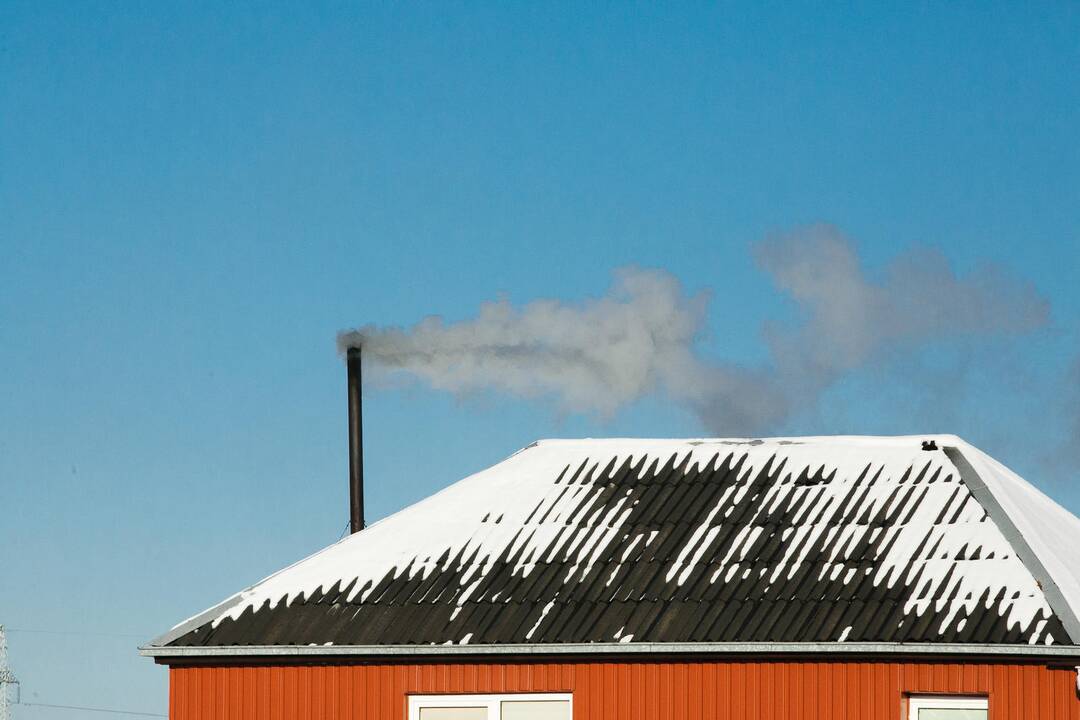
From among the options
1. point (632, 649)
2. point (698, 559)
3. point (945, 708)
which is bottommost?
point (945, 708)

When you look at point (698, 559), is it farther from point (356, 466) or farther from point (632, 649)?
point (356, 466)

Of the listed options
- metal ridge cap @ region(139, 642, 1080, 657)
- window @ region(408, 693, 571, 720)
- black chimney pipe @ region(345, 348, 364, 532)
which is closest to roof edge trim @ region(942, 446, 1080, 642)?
metal ridge cap @ region(139, 642, 1080, 657)

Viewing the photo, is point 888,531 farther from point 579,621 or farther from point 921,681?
point 579,621

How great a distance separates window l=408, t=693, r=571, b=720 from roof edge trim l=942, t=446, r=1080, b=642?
5.11 m

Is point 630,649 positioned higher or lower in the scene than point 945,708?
higher

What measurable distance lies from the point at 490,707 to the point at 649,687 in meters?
1.77

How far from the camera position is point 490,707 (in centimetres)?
2059

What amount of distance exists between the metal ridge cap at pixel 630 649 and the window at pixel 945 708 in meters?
0.58

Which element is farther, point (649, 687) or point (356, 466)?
point (356, 466)

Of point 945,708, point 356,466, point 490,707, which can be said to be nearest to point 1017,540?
point 945,708

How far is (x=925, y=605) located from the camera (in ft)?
64.5

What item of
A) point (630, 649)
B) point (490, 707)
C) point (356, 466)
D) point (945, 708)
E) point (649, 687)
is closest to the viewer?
point (945, 708)

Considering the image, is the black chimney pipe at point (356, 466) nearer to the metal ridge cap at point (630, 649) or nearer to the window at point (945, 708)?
the metal ridge cap at point (630, 649)

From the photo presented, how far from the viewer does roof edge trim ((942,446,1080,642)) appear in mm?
18828
